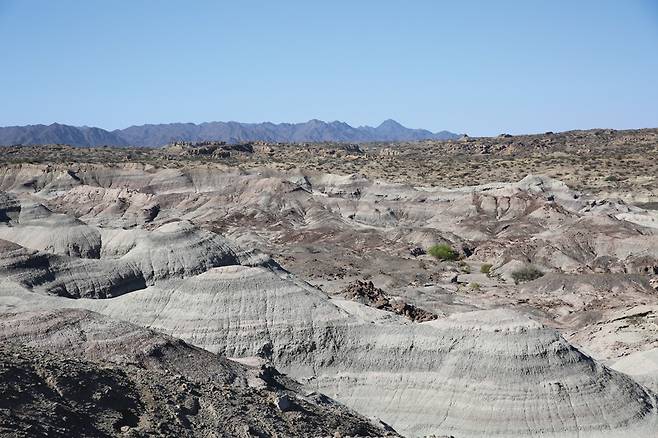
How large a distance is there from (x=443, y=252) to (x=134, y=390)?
153ft

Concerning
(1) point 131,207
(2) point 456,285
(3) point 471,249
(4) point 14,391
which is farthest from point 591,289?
(1) point 131,207

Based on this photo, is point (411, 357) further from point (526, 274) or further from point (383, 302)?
point (526, 274)

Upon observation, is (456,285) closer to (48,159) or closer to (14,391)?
(14,391)

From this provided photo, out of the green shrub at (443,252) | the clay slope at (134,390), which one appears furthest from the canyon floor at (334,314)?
the green shrub at (443,252)

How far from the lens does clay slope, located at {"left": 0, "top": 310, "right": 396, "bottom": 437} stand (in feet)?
48.7

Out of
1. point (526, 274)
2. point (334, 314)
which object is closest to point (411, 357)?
point (334, 314)

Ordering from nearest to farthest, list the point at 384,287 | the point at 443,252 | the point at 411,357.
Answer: the point at 411,357
the point at 384,287
the point at 443,252

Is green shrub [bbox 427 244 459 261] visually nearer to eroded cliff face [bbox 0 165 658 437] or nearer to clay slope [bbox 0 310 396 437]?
eroded cliff face [bbox 0 165 658 437]

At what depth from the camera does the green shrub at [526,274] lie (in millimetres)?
52500

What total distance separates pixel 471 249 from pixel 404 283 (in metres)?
14.4

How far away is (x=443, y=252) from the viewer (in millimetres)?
61312

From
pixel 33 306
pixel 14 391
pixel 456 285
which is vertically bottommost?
pixel 456 285

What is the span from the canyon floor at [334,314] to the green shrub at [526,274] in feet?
0.39

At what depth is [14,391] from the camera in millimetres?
14773
